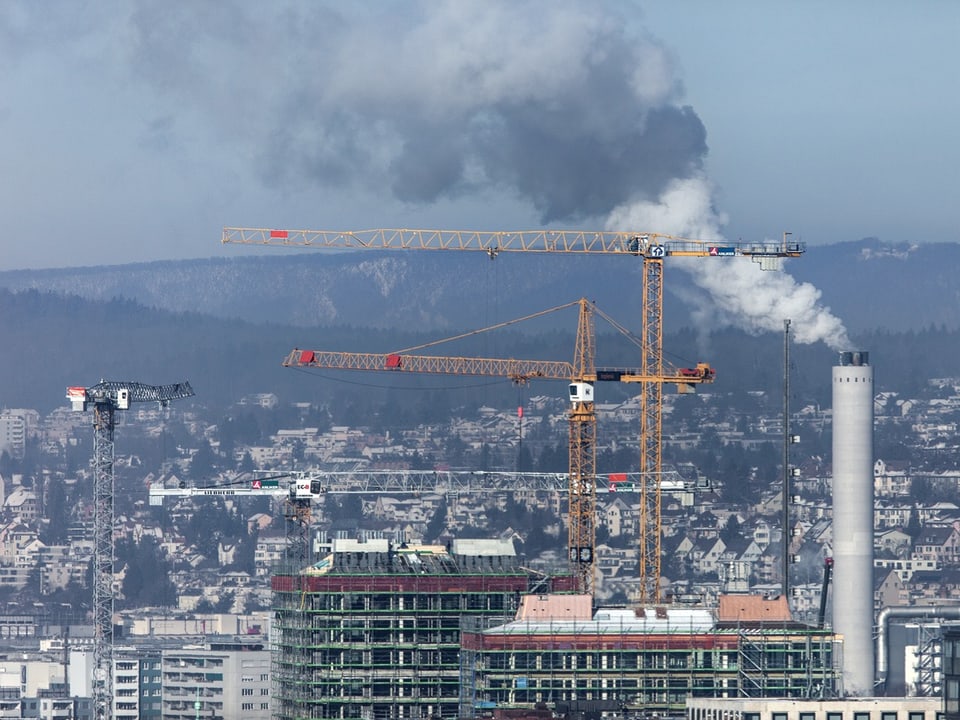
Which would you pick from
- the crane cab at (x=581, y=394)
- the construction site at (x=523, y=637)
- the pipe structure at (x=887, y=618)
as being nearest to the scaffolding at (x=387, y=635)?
the construction site at (x=523, y=637)

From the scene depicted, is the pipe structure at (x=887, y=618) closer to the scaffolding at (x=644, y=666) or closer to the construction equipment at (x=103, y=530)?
the scaffolding at (x=644, y=666)

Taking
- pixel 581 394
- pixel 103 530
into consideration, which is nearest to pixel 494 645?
pixel 581 394

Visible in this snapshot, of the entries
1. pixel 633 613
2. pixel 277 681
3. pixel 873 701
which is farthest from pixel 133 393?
pixel 873 701

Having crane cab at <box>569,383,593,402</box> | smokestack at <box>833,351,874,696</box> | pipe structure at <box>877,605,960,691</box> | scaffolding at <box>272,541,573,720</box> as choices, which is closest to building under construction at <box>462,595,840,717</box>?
scaffolding at <box>272,541,573,720</box>

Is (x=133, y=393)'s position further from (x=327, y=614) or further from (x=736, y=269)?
(x=327, y=614)

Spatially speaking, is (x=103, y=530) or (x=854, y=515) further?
(x=103, y=530)

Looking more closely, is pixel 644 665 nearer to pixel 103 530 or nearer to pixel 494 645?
pixel 494 645
